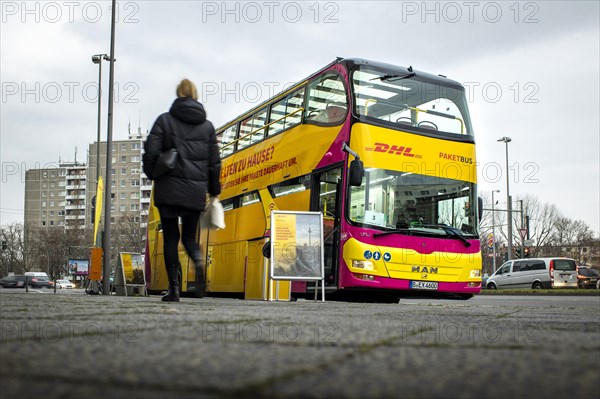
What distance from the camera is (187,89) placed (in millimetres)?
7160

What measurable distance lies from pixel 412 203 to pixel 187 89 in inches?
225

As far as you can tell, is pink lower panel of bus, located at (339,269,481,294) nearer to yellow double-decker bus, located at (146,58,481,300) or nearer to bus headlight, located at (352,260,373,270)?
yellow double-decker bus, located at (146,58,481,300)

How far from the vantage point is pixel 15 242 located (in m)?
89.3

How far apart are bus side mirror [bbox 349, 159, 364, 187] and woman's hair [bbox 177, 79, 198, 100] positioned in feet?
14.5

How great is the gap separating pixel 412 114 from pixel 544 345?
9.93 m

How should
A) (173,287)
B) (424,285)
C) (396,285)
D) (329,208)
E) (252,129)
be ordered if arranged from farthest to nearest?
(252,129)
(329,208)
(424,285)
(396,285)
(173,287)

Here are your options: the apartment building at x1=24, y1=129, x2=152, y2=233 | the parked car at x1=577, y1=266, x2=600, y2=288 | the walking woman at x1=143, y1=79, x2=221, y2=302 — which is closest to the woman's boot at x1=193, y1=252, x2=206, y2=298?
the walking woman at x1=143, y1=79, x2=221, y2=302

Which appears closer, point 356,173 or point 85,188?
point 356,173

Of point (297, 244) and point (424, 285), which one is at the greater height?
point (297, 244)

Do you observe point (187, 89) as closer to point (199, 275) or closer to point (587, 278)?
point (199, 275)

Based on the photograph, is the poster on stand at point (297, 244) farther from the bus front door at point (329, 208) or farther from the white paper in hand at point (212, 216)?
the white paper in hand at point (212, 216)

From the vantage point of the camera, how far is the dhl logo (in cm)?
1166

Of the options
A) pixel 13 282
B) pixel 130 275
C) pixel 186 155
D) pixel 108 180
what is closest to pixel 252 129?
pixel 130 275

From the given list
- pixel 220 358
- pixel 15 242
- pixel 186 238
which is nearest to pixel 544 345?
pixel 220 358
